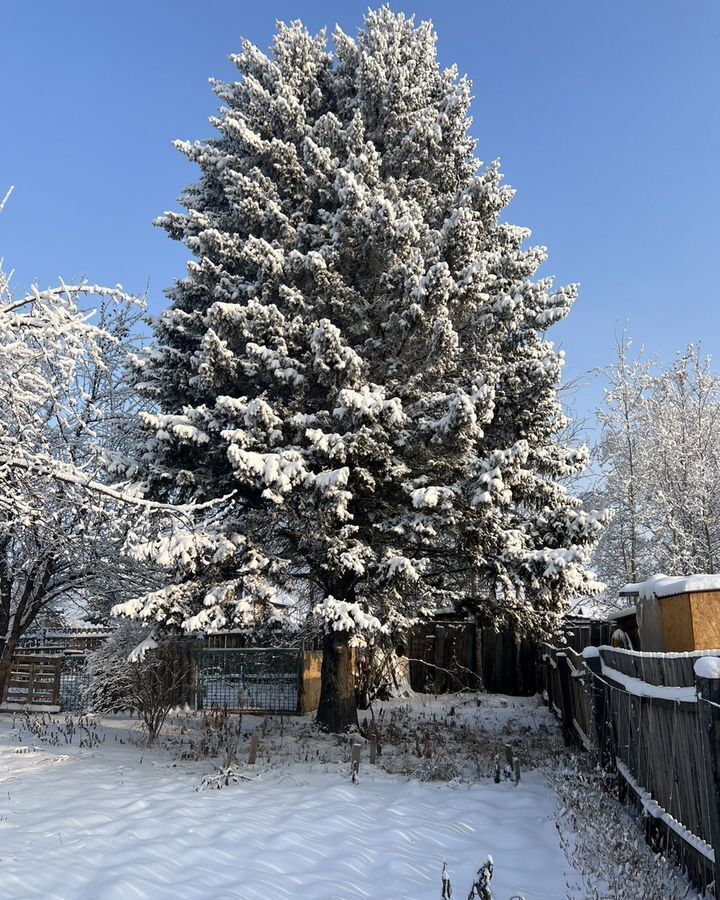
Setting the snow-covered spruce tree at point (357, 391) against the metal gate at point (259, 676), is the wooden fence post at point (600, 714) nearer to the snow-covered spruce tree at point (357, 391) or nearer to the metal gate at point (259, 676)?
the snow-covered spruce tree at point (357, 391)

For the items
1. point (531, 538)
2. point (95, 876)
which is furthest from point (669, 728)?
point (531, 538)

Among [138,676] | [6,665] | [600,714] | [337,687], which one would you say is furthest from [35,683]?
[600,714]

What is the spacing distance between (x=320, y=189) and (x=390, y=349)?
3332mm

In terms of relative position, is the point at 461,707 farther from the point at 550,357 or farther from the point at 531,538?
the point at 550,357

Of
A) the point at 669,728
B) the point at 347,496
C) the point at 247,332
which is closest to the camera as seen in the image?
the point at 669,728

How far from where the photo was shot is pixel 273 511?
10.7m

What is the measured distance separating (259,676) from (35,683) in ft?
17.1

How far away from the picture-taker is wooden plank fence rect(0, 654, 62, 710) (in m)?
14.5

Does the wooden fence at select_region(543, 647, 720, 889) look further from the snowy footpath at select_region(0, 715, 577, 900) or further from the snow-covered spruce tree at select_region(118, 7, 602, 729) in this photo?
the snow-covered spruce tree at select_region(118, 7, 602, 729)

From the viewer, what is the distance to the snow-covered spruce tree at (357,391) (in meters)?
9.97

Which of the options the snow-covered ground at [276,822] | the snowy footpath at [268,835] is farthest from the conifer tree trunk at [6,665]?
the snowy footpath at [268,835]

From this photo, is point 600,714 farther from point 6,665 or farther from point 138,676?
point 6,665

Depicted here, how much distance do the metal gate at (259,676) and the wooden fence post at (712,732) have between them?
1049cm

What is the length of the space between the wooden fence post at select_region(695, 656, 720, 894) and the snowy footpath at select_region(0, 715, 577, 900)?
4.70 feet
